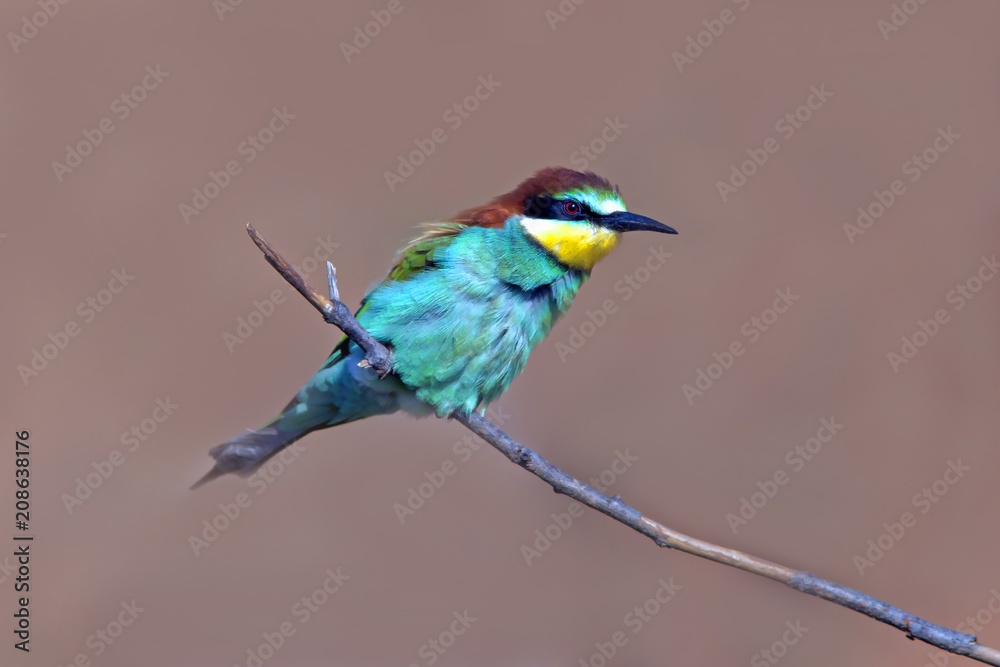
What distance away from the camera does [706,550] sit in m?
1.50

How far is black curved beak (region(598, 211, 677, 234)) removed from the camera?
83.2 inches

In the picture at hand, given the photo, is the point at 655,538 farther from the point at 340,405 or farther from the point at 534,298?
the point at 340,405

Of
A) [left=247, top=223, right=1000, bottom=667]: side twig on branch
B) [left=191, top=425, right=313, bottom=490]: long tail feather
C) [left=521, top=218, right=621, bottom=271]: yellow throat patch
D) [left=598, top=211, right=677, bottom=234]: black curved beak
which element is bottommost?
[left=191, top=425, right=313, bottom=490]: long tail feather

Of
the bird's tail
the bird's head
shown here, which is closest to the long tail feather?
the bird's tail

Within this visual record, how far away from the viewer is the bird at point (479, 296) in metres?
2.13

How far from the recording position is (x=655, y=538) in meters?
A: 1.57

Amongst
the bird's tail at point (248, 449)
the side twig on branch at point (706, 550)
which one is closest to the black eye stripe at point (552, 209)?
the side twig on branch at point (706, 550)

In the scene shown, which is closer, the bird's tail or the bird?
the bird

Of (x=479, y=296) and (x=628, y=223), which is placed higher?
(x=628, y=223)

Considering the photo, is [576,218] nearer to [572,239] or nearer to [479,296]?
[572,239]

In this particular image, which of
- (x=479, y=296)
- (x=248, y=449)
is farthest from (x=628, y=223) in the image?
(x=248, y=449)

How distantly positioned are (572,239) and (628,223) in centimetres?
15

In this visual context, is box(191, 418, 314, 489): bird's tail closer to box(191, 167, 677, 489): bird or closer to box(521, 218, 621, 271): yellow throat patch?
box(191, 167, 677, 489): bird

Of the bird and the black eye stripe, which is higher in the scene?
the black eye stripe
